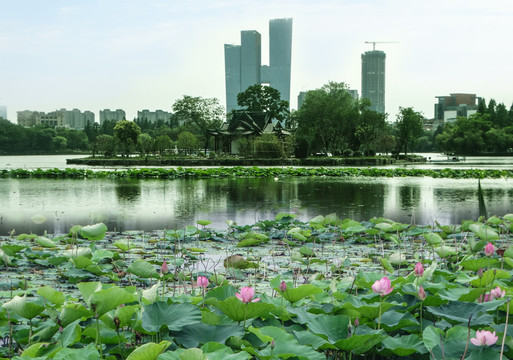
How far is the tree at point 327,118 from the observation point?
5709 centimetres

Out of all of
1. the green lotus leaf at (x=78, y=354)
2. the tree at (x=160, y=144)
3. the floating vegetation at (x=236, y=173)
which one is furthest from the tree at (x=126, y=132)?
the green lotus leaf at (x=78, y=354)

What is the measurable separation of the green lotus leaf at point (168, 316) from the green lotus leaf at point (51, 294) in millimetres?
652

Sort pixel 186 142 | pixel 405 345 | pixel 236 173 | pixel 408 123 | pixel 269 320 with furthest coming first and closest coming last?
pixel 408 123 → pixel 186 142 → pixel 236 173 → pixel 269 320 → pixel 405 345

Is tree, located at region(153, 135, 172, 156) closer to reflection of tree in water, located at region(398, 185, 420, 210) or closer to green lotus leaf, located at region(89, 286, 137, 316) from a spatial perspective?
reflection of tree in water, located at region(398, 185, 420, 210)

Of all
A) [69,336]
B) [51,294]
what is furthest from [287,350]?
[51,294]

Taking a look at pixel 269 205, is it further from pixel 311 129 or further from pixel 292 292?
pixel 311 129

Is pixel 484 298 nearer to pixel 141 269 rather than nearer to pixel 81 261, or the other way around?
pixel 141 269

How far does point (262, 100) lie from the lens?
71500mm

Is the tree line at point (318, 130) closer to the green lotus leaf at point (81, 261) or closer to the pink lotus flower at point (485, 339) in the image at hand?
the green lotus leaf at point (81, 261)

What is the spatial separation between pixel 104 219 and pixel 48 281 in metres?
4.84

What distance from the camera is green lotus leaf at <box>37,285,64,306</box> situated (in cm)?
238

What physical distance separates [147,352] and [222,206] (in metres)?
9.40

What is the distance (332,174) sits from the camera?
23719mm

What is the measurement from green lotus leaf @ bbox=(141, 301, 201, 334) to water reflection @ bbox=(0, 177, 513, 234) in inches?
226
